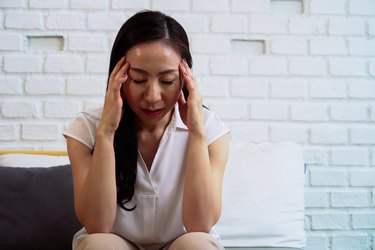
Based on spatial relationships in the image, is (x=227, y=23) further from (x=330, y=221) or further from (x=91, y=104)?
(x=330, y=221)

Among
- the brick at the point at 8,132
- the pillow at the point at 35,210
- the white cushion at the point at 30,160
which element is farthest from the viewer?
the brick at the point at 8,132

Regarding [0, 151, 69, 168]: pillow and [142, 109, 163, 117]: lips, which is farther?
[0, 151, 69, 168]: pillow

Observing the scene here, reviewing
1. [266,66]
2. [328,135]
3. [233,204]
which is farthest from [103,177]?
[328,135]

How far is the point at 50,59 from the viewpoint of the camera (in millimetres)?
1882

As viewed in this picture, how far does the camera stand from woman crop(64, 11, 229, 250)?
1.14 metres

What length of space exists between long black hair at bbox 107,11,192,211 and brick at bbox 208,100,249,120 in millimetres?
606

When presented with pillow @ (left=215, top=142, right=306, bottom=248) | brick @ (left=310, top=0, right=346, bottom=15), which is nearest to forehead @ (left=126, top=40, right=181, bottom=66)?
pillow @ (left=215, top=142, right=306, bottom=248)

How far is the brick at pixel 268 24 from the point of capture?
1916 millimetres

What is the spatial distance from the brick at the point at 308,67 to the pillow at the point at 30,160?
3.33 feet

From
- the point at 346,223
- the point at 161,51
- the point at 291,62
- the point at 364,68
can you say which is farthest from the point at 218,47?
the point at 346,223

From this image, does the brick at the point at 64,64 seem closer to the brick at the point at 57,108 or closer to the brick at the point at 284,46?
the brick at the point at 57,108

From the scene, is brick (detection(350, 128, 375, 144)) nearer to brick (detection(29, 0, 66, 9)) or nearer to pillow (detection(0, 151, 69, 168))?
pillow (detection(0, 151, 69, 168))

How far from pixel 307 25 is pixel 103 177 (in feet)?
3.99

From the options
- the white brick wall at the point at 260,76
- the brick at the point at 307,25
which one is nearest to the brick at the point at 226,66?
the white brick wall at the point at 260,76
